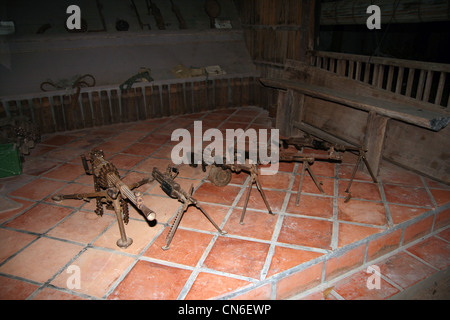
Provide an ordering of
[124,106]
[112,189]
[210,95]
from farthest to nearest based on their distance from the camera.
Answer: [210,95], [124,106], [112,189]

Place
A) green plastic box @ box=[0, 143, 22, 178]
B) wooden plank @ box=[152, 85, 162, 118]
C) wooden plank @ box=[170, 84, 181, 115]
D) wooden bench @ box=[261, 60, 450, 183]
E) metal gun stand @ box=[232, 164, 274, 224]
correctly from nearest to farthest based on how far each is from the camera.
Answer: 1. metal gun stand @ box=[232, 164, 274, 224]
2. wooden bench @ box=[261, 60, 450, 183]
3. green plastic box @ box=[0, 143, 22, 178]
4. wooden plank @ box=[152, 85, 162, 118]
5. wooden plank @ box=[170, 84, 181, 115]

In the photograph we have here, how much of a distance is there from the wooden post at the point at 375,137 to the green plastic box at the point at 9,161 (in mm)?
5638

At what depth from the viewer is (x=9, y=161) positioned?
5156mm

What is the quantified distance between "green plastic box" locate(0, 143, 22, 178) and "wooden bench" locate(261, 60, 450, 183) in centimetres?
494

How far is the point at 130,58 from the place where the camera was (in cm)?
802

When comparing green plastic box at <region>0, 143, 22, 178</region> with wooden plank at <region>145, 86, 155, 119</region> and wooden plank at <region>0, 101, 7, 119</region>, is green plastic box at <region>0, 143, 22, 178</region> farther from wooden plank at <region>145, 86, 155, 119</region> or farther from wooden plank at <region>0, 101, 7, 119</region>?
wooden plank at <region>145, 86, 155, 119</region>

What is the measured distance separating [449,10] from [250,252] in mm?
4162

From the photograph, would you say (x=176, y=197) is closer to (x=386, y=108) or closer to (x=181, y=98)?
(x=386, y=108)

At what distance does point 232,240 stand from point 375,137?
2791mm

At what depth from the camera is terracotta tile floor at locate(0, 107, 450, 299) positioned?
10.4ft

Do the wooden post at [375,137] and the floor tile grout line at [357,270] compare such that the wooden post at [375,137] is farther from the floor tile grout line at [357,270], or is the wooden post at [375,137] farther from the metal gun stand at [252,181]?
the metal gun stand at [252,181]

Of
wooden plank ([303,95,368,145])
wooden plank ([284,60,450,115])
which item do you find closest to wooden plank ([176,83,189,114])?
wooden plank ([284,60,450,115])

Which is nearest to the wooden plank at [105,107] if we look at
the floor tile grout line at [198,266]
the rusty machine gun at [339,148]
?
the rusty machine gun at [339,148]

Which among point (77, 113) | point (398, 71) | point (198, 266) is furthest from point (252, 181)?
point (77, 113)
